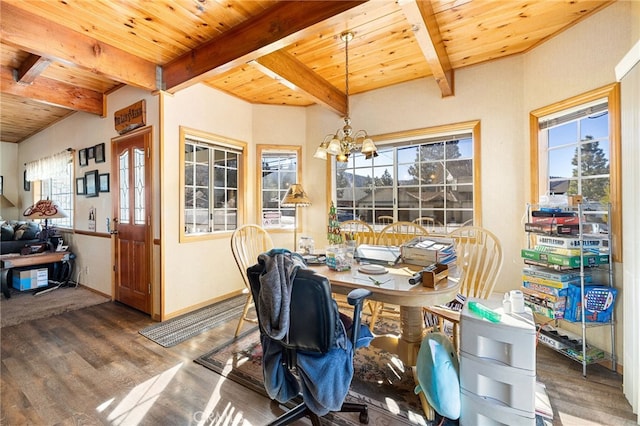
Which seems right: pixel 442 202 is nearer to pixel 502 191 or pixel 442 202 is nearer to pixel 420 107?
pixel 502 191

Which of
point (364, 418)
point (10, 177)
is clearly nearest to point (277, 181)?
point (364, 418)

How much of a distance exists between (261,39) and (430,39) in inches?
52.3

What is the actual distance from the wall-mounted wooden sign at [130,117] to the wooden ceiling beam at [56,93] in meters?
0.51

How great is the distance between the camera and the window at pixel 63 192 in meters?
4.66

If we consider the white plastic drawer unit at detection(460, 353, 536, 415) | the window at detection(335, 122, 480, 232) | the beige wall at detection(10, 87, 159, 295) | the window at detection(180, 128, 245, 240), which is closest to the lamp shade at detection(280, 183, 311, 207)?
the window at detection(335, 122, 480, 232)

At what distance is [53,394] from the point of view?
1.84 m

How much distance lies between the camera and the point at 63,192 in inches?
196

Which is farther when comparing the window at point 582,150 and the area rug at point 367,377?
the window at point 582,150

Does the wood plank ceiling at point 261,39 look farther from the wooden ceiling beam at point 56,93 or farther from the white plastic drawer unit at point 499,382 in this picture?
the white plastic drawer unit at point 499,382

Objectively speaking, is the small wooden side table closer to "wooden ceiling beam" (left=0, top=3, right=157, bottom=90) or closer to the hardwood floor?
the hardwood floor

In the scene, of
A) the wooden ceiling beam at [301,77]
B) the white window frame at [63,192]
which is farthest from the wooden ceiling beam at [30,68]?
the wooden ceiling beam at [301,77]

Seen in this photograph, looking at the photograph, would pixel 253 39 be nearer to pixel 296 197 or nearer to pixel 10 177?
pixel 296 197

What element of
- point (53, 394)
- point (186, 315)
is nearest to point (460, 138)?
point (186, 315)

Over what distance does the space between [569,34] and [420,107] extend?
1.36 m
